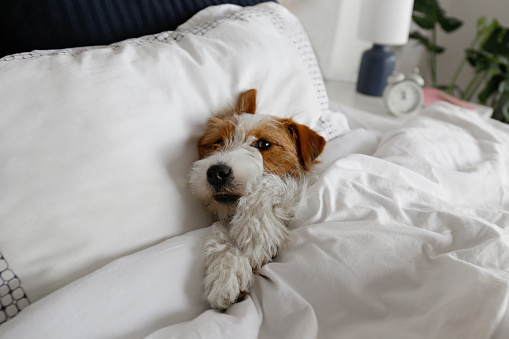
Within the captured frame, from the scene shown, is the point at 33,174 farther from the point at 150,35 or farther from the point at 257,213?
the point at 150,35

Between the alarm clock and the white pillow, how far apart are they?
109 centimetres

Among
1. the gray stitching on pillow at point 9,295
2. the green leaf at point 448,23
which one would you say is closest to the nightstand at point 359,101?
the green leaf at point 448,23

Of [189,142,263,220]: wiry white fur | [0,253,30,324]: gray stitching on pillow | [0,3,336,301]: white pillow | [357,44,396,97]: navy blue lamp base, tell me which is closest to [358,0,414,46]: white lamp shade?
[357,44,396,97]: navy blue lamp base

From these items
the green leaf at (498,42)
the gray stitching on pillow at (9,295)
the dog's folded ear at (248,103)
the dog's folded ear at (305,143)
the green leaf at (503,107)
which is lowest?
the green leaf at (503,107)

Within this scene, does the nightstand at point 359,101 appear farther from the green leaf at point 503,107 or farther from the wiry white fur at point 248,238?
the wiry white fur at point 248,238

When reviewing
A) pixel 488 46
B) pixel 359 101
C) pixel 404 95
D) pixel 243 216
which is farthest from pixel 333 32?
pixel 243 216

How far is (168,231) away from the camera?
0.71m

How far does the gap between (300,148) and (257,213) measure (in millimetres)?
201

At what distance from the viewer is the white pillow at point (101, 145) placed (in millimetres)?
592

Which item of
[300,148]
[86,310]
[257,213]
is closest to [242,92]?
[300,148]

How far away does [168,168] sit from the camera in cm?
74

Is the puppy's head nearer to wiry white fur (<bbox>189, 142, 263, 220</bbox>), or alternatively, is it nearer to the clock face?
wiry white fur (<bbox>189, 142, 263, 220</bbox>)

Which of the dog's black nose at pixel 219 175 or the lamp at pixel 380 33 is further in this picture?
the lamp at pixel 380 33

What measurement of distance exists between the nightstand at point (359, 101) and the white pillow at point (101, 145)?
1073mm
